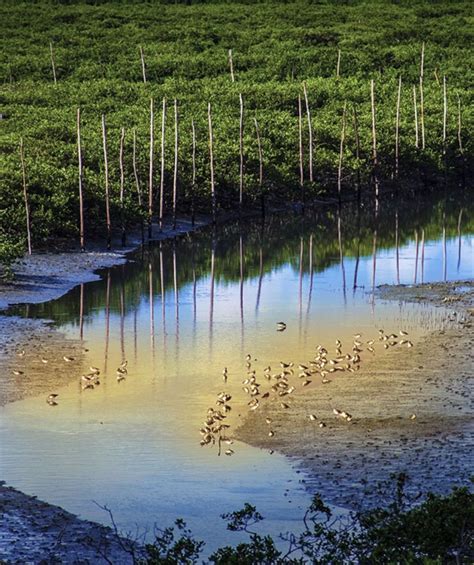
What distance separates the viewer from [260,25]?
86188 mm

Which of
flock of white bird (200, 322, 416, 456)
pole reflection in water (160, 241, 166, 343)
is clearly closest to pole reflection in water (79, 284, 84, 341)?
pole reflection in water (160, 241, 166, 343)

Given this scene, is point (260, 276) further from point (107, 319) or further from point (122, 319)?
point (107, 319)

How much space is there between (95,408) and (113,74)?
5408cm

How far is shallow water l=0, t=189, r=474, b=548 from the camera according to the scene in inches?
512

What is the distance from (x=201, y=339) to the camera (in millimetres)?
21500

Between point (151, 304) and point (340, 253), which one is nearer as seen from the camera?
point (151, 304)

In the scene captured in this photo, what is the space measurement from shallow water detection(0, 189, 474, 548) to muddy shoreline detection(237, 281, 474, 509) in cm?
40

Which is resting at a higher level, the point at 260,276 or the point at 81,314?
the point at 81,314

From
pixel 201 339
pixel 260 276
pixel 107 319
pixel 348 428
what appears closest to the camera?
pixel 348 428

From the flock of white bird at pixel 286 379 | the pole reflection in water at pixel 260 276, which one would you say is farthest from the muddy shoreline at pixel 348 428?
the pole reflection in water at pixel 260 276

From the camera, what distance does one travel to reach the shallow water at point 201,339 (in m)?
13.0

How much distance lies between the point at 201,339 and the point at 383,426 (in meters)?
6.85

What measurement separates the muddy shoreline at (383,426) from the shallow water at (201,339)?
402 mm

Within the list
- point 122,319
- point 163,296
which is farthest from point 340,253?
point 122,319
